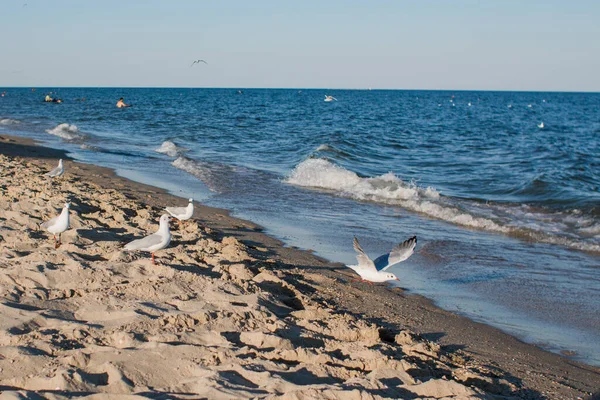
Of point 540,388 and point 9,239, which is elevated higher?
point 9,239

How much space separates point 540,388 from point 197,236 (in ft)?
16.1

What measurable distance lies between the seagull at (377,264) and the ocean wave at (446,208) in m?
4.25

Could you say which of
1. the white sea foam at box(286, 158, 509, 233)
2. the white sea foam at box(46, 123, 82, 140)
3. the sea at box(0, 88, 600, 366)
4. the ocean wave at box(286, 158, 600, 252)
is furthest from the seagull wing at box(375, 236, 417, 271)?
the white sea foam at box(46, 123, 82, 140)

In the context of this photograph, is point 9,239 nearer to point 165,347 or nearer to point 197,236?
point 197,236

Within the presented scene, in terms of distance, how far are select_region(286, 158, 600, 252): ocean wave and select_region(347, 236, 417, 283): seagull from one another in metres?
4.25

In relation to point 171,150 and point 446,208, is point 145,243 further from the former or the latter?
point 171,150

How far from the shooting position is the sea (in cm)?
742

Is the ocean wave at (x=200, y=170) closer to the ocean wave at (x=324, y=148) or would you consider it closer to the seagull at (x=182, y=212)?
the seagull at (x=182, y=212)

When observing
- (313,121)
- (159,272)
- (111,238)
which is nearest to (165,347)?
(159,272)

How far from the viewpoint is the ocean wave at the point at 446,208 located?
432 inches

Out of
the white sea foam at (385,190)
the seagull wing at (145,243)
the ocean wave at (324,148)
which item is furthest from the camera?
the ocean wave at (324,148)

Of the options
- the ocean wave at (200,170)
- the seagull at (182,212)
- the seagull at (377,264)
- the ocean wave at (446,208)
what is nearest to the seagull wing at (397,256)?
the seagull at (377,264)

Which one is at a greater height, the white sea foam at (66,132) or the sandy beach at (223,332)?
the white sea foam at (66,132)

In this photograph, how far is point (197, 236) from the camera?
8312mm
